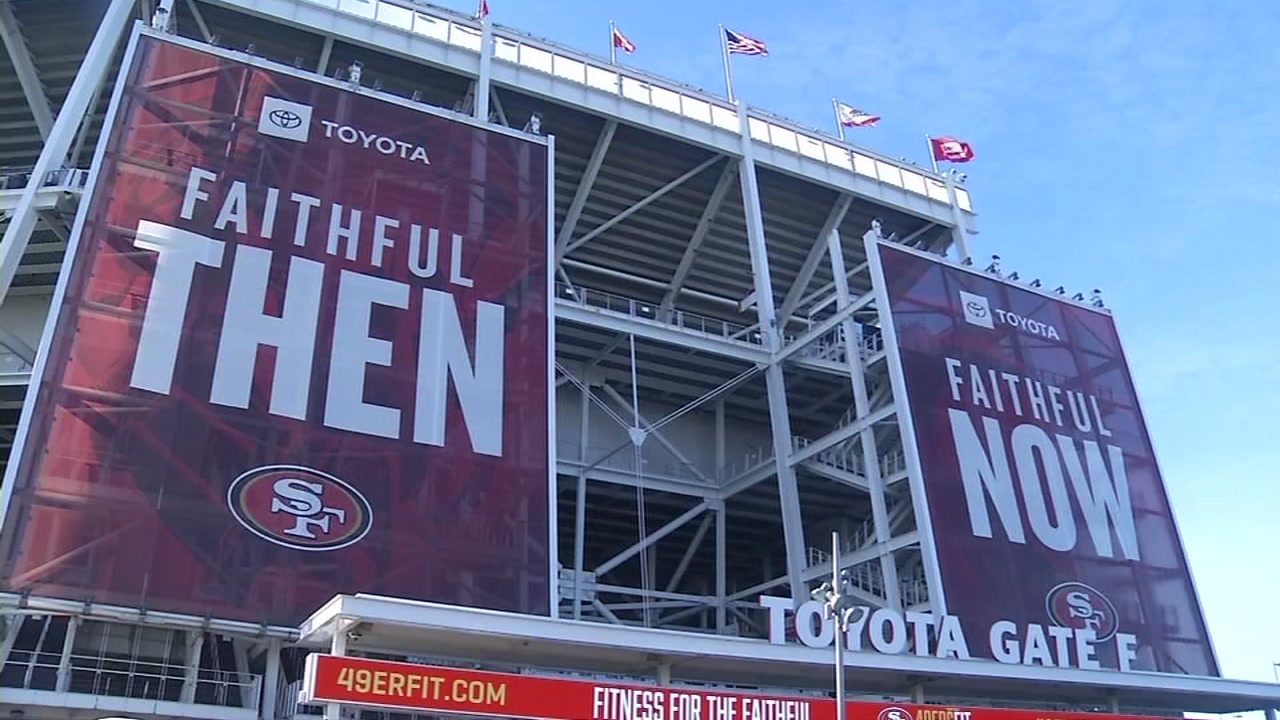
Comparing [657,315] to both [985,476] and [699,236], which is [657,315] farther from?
[985,476]

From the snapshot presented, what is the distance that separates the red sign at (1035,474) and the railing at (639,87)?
24.0 ft

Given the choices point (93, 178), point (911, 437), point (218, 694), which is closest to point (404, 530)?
point (218, 694)

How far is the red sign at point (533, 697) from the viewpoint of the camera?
55.7 feet

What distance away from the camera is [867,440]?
113ft

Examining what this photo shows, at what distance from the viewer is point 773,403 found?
37438 millimetres

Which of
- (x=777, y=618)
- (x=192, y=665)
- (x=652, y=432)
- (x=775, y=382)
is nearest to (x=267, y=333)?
(x=192, y=665)

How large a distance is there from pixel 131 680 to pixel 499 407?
10056 millimetres

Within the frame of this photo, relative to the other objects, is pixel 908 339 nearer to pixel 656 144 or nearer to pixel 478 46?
pixel 656 144

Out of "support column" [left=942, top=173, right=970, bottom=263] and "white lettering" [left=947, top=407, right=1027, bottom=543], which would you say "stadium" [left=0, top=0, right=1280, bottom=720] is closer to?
"white lettering" [left=947, top=407, right=1027, bottom=543]

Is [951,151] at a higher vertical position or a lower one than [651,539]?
higher

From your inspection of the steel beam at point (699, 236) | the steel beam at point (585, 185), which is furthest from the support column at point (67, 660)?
the steel beam at point (699, 236)

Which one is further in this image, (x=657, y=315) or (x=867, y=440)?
(x=657, y=315)

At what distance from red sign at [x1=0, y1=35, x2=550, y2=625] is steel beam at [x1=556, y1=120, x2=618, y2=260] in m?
6.68

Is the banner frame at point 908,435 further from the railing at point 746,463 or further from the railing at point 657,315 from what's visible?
the railing at point 746,463
